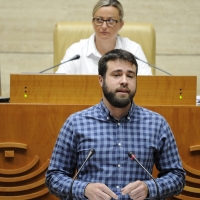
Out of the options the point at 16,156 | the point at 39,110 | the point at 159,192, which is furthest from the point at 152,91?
the point at 159,192

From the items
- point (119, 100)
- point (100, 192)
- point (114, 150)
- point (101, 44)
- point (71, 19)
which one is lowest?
point (100, 192)

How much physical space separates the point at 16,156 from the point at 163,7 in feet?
7.09

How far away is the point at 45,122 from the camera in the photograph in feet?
8.52

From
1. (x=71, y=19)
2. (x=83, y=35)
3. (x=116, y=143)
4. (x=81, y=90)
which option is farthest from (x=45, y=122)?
(x=71, y=19)

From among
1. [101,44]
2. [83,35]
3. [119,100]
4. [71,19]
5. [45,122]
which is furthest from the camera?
[71,19]

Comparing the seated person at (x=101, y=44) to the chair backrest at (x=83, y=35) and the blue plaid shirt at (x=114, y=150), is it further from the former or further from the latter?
the blue plaid shirt at (x=114, y=150)

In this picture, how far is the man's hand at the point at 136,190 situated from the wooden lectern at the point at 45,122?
79 cm

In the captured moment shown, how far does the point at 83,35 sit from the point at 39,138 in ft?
4.01

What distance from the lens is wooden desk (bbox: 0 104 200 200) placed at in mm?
2596

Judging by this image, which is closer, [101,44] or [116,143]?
[116,143]

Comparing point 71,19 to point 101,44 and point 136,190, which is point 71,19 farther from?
point 136,190

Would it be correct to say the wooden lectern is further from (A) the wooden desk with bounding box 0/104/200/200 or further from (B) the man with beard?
(B) the man with beard

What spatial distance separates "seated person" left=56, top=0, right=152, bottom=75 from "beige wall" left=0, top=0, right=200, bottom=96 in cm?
92

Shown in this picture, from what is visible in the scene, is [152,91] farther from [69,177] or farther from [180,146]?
[69,177]
